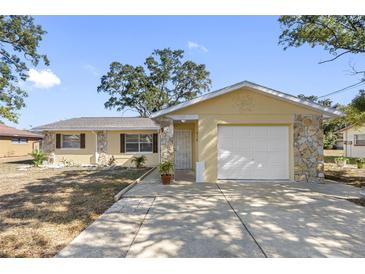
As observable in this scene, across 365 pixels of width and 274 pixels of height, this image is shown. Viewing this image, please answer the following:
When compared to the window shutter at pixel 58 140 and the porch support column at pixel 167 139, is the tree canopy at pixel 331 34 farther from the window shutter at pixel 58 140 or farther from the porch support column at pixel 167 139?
the window shutter at pixel 58 140

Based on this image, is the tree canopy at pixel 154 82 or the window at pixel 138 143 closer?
the window at pixel 138 143


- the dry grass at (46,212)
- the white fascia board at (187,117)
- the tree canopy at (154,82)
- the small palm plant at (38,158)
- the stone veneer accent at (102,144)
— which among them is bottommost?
the dry grass at (46,212)

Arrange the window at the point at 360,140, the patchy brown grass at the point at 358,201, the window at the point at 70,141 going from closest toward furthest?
the patchy brown grass at the point at 358,201 → the window at the point at 70,141 → the window at the point at 360,140

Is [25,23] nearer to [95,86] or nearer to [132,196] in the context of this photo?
[95,86]

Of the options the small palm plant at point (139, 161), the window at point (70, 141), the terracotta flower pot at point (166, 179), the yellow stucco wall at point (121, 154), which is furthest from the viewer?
the window at point (70, 141)

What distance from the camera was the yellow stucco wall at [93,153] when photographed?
16938 millimetres

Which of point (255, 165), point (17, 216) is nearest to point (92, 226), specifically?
point (17, 216)

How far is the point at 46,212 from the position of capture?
20.3 feet

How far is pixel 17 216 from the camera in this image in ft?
19.2

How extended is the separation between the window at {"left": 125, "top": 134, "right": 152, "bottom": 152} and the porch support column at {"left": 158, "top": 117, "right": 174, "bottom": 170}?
6.71m

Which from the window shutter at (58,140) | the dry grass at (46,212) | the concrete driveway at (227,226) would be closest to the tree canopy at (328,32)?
the concrete driveway at (227,226)

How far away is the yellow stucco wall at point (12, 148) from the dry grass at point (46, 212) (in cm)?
1889

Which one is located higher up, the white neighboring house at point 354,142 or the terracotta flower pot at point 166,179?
the white neighboring house at point 354,142

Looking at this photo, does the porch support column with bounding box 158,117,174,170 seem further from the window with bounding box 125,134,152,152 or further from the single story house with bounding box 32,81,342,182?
the window with bounding box 125,134,152,152
